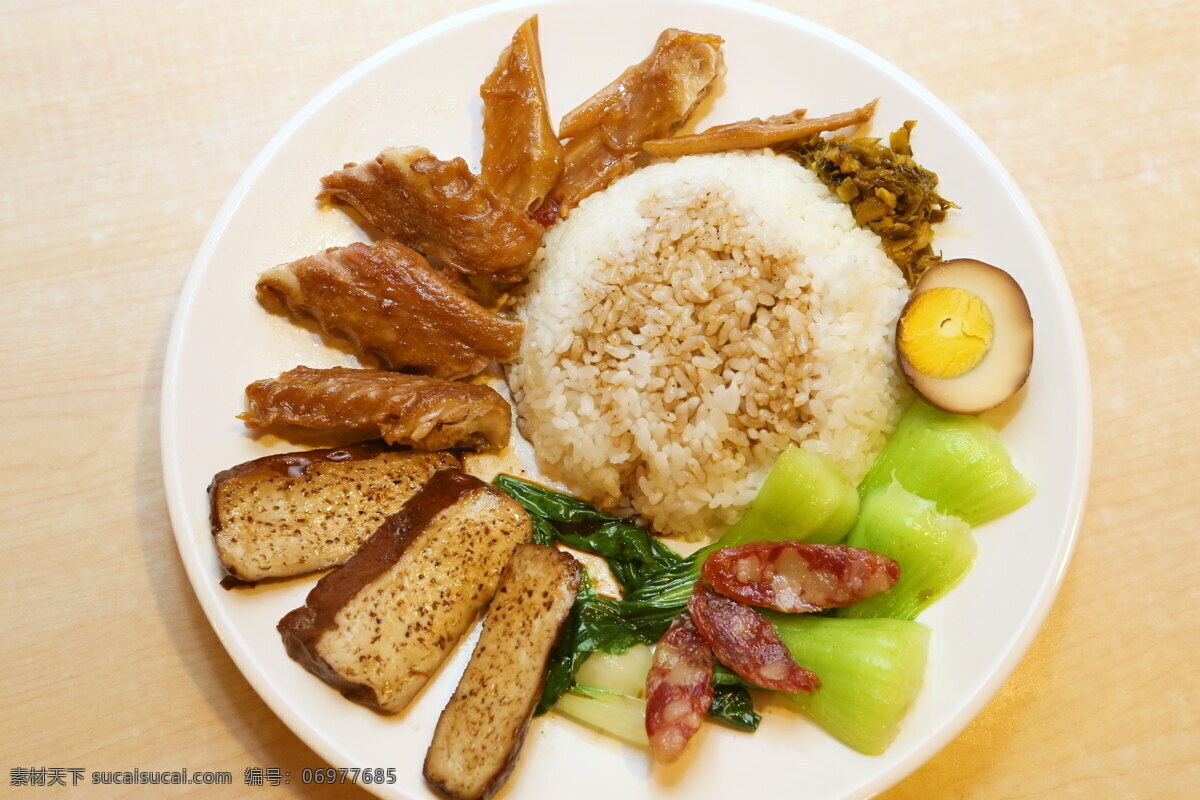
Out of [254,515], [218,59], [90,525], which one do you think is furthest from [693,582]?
[218,59]

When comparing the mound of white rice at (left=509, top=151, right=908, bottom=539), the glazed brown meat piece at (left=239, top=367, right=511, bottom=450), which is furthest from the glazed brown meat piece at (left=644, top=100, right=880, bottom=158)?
the glazed brown meat piece at (left=239, top=367, right=511, bottom=450)

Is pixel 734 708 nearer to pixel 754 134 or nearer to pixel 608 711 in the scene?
pixel 608 711

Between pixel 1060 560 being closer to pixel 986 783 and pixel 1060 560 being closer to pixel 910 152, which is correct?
pixel 986 783

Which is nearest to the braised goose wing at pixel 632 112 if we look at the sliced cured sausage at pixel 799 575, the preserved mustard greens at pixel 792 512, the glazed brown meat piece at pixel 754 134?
the glazed brown meat piece at pixel 754 134

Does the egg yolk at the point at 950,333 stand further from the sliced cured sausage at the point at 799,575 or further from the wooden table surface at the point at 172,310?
the wooden table surface at the point at 172,310

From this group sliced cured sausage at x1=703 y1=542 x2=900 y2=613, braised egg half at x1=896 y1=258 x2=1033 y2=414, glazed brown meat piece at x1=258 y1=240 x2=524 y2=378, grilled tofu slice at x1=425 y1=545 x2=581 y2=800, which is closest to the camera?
grilled tofu slice at x1=425 y1=545 x2=581 y2=800

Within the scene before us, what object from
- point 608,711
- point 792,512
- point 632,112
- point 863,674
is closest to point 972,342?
point 792,512

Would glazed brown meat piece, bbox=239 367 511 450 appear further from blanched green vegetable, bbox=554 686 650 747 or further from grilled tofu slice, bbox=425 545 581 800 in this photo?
blanched green vegetable, bbox=554 686 650 747
